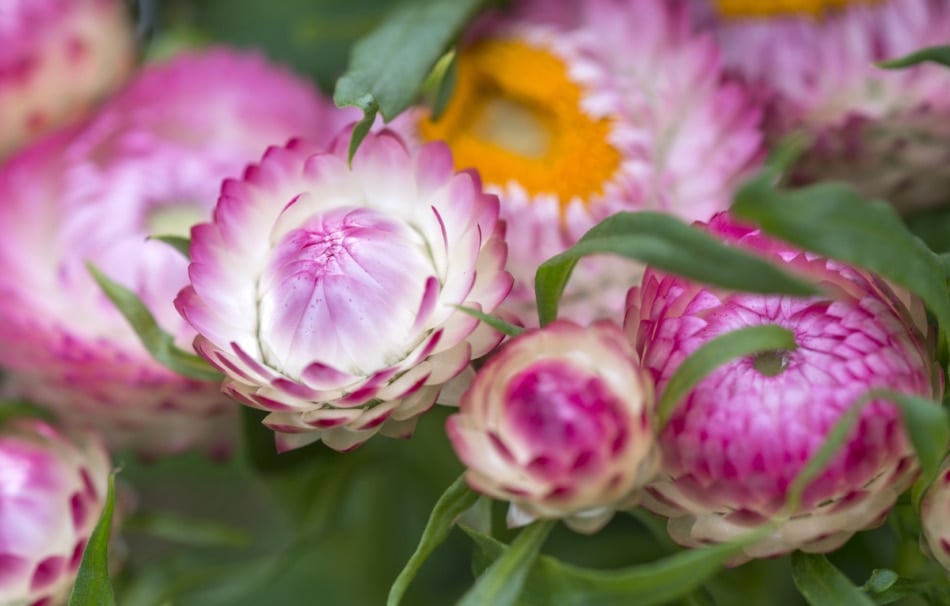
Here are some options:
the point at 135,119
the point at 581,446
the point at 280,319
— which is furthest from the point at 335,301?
the point at 135,119

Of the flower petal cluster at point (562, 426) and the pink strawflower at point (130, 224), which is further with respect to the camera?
the pink strawflower at point (130, 224)

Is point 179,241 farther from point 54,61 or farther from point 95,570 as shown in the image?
point 54,61

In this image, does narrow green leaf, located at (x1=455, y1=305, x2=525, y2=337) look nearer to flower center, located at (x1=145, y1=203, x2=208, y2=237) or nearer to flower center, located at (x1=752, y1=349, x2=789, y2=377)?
flower center, located at (x1=752, y1=349, x2=789, y2=377)

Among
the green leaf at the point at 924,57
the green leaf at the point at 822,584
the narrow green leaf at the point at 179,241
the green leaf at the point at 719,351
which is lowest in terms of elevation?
the green leaf at the point at 822,584

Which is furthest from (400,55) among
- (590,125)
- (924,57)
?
(924,57)

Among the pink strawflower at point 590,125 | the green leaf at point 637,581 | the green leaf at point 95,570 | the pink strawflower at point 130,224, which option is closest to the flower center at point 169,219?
the pink strawflower at point 130,224

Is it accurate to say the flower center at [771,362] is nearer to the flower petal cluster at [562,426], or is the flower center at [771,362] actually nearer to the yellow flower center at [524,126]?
the flower petal cluster at [562,426]

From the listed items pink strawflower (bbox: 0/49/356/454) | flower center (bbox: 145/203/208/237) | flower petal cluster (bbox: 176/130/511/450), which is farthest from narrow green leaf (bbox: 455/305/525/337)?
flower center (bbox: 145/203/208/237)
